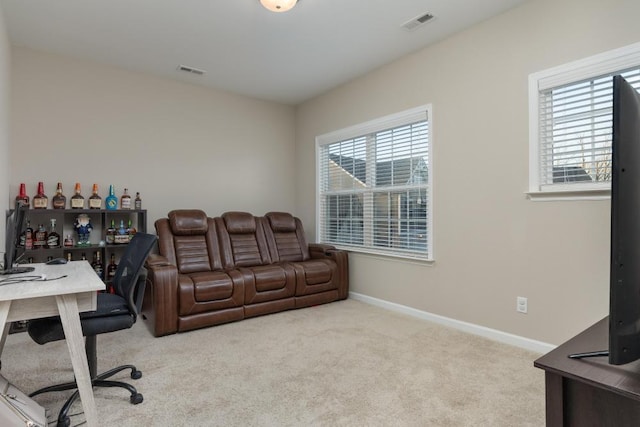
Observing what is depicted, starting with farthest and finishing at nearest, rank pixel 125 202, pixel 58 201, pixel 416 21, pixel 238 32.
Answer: pixel 125 202 → pixel 58 201 → pixel 238 32 → pixel 416 21

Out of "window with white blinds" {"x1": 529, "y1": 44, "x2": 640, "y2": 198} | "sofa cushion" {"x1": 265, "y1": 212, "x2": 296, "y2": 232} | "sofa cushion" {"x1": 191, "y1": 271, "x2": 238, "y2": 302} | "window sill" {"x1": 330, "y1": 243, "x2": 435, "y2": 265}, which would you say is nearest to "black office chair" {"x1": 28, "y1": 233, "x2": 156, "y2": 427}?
"sofa cushion" {"x1": 191, "y1": 271, "x2": 238, "y2": 302}

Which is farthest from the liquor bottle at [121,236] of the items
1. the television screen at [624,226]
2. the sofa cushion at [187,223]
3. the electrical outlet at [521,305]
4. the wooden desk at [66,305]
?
the television screen at [624,226]

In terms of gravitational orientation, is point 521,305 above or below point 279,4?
below

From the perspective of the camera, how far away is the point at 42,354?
2.65 m

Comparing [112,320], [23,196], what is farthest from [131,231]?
[112,320]

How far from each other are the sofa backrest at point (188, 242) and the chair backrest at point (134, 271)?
137cm

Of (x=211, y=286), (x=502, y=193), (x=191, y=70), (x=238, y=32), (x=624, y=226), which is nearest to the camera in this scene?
(x=624, y=226)

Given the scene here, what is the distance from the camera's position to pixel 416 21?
9.89ft

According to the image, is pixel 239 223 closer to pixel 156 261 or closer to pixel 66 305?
pixel 156 261

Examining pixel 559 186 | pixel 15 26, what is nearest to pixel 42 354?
pixel 15 26

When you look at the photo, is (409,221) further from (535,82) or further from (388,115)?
(535,82)

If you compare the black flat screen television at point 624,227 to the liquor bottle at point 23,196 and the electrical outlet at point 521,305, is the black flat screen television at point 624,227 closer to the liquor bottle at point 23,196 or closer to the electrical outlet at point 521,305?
the electrical outlet at point 521,305

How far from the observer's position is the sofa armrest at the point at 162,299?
303cm

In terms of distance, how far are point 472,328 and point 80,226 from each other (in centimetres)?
401
